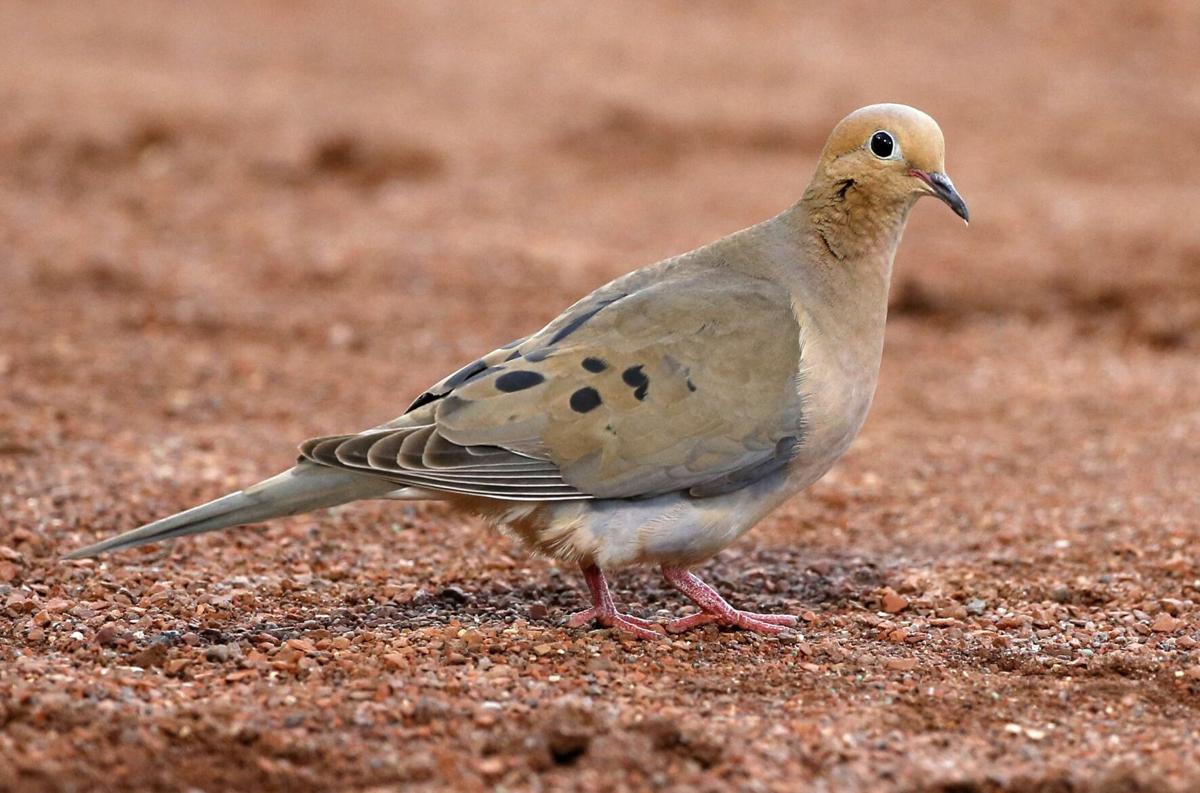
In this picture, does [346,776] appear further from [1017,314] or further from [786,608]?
[1017,314]

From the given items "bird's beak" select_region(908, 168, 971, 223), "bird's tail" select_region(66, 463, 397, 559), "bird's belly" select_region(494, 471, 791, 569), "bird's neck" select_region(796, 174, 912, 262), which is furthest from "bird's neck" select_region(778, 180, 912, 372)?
"bird's tail" select_region(66, 463, 397, 559)

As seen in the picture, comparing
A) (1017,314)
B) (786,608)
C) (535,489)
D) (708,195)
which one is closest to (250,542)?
(535,489)

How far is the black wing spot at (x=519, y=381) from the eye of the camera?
452 centimetres

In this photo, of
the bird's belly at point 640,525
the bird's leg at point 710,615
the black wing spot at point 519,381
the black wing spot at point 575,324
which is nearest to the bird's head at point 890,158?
the black wing spot at point 575,324

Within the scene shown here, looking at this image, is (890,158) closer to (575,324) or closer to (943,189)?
(943,189)

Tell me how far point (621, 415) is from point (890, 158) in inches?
46.6

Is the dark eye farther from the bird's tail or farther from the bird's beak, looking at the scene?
the bird's tail

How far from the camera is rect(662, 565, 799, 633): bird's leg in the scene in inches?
182

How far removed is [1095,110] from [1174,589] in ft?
31.4

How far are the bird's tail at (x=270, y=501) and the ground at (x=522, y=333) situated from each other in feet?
1.09

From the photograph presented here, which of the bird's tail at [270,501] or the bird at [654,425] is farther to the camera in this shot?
the bird at [654,425]

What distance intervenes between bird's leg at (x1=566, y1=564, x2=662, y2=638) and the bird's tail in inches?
26.5

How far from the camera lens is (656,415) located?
448 centimetres

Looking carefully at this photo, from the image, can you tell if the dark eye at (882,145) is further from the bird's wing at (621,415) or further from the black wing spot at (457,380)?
the black wing spot at (457,380)
